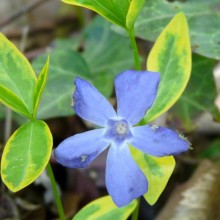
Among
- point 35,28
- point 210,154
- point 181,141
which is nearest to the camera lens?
point 181,141

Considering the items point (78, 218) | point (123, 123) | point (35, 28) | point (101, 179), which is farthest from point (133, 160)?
point (35, 28)

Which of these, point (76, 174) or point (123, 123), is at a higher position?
point (123, 123)

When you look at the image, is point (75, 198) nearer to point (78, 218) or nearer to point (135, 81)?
point (78, 218)

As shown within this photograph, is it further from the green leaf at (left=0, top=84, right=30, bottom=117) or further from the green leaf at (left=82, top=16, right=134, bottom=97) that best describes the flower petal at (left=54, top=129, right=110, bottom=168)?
the green leaf at (left=82, top=16, right=134, bottom=97)

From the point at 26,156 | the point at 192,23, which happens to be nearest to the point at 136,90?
the point at 26,156

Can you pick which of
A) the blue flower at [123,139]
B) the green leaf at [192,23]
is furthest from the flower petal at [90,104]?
the green leaf at [192,23]

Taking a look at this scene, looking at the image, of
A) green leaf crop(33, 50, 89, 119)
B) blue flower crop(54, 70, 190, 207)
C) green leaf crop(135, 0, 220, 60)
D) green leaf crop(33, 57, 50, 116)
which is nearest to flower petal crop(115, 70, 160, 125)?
blue flower crop(54, 70, 190, 207)

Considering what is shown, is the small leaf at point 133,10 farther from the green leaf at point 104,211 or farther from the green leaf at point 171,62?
the green leaf at point 104,211
